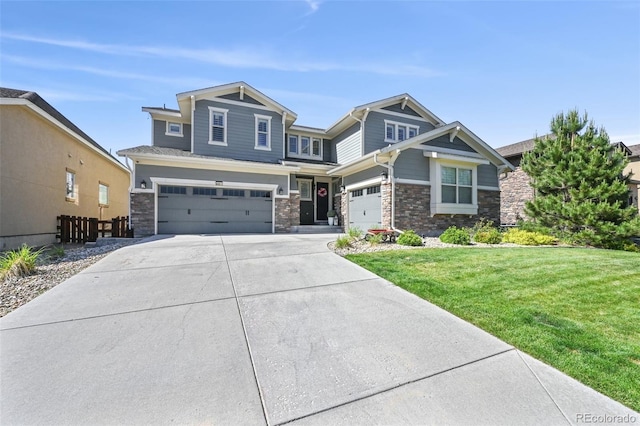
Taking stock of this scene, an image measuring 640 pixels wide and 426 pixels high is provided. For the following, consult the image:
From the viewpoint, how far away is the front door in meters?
16.0

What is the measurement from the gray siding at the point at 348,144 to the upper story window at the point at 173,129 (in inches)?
350

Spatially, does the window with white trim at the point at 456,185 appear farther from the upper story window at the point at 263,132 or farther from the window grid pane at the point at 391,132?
the upper story window at the point at 263,132

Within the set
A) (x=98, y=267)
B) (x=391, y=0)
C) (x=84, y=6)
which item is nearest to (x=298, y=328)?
(x=98, y=267)

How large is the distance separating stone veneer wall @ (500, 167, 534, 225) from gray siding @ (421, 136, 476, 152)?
706 centimetres

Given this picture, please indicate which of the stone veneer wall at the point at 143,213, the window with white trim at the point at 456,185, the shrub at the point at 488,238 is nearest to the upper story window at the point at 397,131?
the window with white trim at the point at 456,185

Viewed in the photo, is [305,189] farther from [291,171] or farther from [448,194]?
[448,194]

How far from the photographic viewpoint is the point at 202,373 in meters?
2.37

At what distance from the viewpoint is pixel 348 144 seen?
15.7 m

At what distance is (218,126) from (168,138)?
3027 millimetres

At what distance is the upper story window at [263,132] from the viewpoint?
14.6 metres

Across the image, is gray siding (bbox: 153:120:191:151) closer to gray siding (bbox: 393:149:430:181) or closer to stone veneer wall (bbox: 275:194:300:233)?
stone veneer wall (bbox: 275:194:300:233)

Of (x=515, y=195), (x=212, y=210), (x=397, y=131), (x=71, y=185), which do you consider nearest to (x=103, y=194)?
(x=71, y=185)

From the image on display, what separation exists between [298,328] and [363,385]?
44.6 inches

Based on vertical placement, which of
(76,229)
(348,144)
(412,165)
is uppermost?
(348,144)
